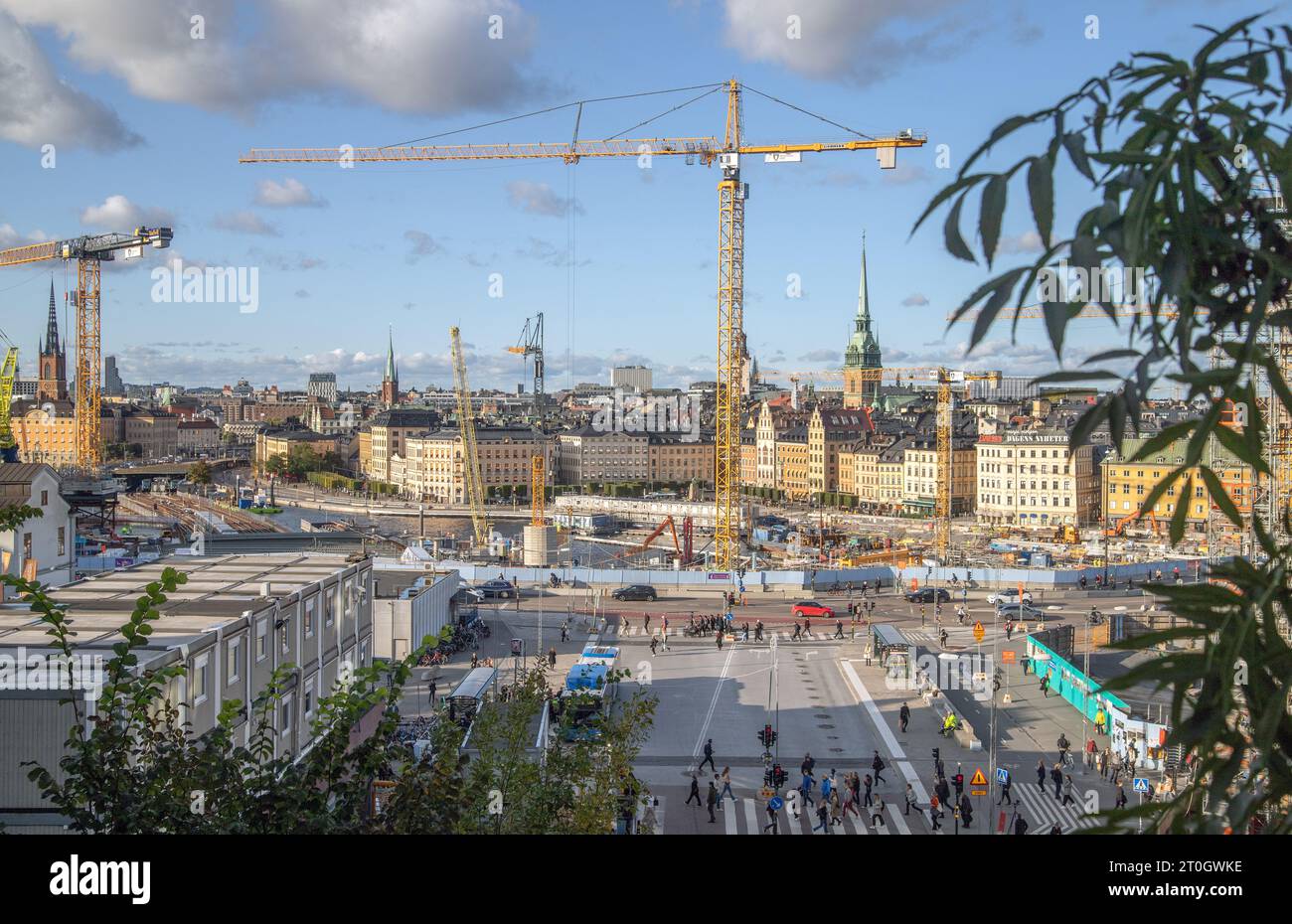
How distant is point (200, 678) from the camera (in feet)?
33.8

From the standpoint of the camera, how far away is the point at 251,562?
51.8ft

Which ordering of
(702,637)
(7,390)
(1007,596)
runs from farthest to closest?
(7,390), (1007,596), (702,637)

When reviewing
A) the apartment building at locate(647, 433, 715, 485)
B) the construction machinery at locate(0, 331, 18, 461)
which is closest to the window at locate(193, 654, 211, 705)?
the construction machinery at locate(0, 331, 18, 461)

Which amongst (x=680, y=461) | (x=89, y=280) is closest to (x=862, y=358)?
(x=680, y=461)

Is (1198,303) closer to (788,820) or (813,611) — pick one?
(788,820)

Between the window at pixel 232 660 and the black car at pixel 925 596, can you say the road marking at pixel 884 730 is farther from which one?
the black car at pixel 925 596

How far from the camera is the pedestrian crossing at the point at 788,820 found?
1348cm

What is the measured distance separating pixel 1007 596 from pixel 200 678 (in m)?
27.7

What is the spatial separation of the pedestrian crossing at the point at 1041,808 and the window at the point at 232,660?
29.0 ft

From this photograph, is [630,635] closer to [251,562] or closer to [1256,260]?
[251,562]

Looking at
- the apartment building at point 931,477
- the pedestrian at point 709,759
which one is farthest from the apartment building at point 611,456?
the pedestrian at point 709,759

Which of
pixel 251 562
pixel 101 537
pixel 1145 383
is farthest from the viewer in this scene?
pixel 101 537
